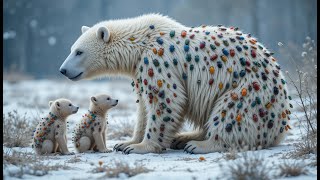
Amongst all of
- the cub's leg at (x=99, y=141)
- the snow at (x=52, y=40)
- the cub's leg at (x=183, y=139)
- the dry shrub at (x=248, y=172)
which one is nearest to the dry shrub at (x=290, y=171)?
the dry shrub at (x=248, y=172)

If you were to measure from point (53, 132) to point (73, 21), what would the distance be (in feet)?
118

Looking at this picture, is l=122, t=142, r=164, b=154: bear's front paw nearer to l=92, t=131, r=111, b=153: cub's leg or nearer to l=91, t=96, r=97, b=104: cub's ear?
l=92, t=131, r=111, b=153: cub's leg

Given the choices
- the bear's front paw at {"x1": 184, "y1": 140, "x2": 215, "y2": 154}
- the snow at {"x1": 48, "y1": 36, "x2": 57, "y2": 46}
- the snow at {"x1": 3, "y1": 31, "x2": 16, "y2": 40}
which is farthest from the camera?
the snow at {"x1": 48, "y1": 36, "x2": 57, "y2": 46}

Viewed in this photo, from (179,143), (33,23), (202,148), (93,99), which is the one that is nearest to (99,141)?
(93,99)

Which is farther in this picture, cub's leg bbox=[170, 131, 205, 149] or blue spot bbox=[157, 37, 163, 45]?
cub's leg bbox=[170, 131, 205, 149]

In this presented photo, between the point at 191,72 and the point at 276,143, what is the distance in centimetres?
138

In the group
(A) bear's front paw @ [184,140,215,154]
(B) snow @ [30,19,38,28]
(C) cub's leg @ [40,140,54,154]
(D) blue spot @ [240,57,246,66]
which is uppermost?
(B) snow @ [30,19,38,28]

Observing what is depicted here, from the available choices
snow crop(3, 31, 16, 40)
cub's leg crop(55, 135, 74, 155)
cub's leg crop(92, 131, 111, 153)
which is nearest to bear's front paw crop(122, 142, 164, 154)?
cub's leg crop(92, 131, 111, 153)

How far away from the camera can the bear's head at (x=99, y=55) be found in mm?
6430

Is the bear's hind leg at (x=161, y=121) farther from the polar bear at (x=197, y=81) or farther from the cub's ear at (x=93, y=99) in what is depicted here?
the cub's ear at (x=93, y=99)

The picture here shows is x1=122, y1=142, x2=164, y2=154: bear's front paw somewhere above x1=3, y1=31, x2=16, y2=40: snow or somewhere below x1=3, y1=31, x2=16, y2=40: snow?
below

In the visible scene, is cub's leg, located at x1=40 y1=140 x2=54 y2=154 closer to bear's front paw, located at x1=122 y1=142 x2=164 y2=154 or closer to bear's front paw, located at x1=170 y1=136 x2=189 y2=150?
bear's front paw, located at x1=122 y1=142 x2=164 y2=154

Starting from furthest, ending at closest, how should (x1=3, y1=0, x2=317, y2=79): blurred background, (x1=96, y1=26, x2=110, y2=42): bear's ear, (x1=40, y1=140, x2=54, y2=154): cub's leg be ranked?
(x1=3, y1=0, x2=317, y2=79): blurred background → (x1=96, y1=26, x2=110, y2=42): bear's ear → (x1=40, y1=140, x2=54, y2=154): cub's leg

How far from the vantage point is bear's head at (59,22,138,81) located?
6.43m
